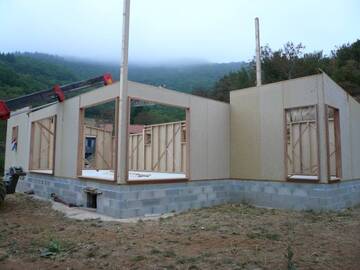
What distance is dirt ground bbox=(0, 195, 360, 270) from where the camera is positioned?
4.61 m

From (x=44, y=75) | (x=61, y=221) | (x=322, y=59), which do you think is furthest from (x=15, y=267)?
(x=44, y=75)

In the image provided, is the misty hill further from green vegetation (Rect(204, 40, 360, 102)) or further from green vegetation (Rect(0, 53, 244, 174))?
green vegetation (Rect(204, 40, 360, 102))

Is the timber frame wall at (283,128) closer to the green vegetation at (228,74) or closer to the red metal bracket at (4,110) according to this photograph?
the green vegetation at (228,74)

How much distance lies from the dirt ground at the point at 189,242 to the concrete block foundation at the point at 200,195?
602 millimetres

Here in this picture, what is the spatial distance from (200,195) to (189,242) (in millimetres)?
4063

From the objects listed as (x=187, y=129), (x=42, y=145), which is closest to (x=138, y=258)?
(x=187, y=129)

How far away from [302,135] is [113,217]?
319 inches

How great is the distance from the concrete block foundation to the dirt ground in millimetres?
602

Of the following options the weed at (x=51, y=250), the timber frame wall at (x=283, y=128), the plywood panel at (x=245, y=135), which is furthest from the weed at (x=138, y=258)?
the plywood panel at (x=245, y=135)

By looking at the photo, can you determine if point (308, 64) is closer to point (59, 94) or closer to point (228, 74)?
point (228, 74)

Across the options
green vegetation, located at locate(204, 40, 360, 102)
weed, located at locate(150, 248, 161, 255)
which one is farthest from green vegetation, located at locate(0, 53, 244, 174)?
weed, located at locate(150, 248, 161, 255)

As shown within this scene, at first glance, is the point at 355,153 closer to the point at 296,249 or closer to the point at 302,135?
the point at 302,135

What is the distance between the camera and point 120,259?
479cm

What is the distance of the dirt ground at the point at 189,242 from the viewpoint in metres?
4.61
